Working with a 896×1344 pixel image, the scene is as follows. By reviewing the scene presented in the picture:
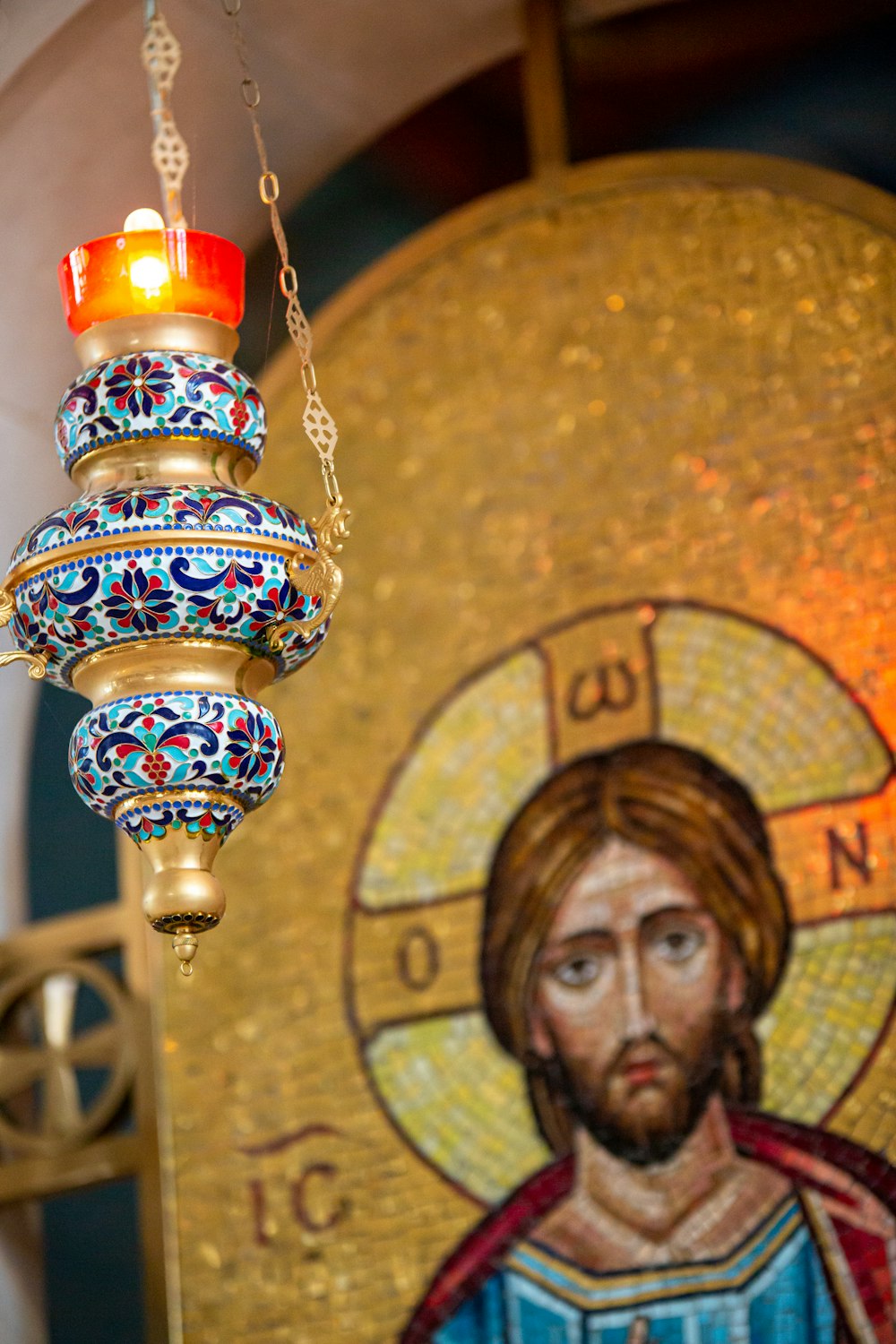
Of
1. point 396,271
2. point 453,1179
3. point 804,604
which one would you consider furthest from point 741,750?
point 396,271

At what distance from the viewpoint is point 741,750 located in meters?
3.92

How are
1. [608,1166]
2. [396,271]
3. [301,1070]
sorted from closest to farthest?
[608,1166] → [301,1070] → [396,271]

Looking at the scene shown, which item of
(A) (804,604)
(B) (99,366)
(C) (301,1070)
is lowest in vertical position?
(C) (301,1070)

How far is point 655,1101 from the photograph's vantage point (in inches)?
151

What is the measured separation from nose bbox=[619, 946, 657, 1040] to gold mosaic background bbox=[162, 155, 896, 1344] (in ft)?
0.79

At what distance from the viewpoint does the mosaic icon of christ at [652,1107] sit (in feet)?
12.0

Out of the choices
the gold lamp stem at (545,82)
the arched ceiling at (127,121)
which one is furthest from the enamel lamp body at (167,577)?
the gold lamp stem at (545,82)

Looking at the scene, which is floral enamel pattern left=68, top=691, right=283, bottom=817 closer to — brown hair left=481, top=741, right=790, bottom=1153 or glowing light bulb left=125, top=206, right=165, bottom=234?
glowing light bulb left=125, top=206, right=165, bottom=234

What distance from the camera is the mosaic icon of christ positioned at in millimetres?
3654

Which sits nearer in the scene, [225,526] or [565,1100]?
[225,526]

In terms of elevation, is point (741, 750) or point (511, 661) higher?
point (511, 661)

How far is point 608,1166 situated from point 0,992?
1510 millimetres

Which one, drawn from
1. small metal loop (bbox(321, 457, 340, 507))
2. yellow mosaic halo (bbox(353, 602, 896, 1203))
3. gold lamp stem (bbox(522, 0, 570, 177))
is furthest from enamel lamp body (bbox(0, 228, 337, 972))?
gold lamp stem (bbox(522, 0, 570, 177))

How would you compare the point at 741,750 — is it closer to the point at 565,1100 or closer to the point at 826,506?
the point at 826,506
